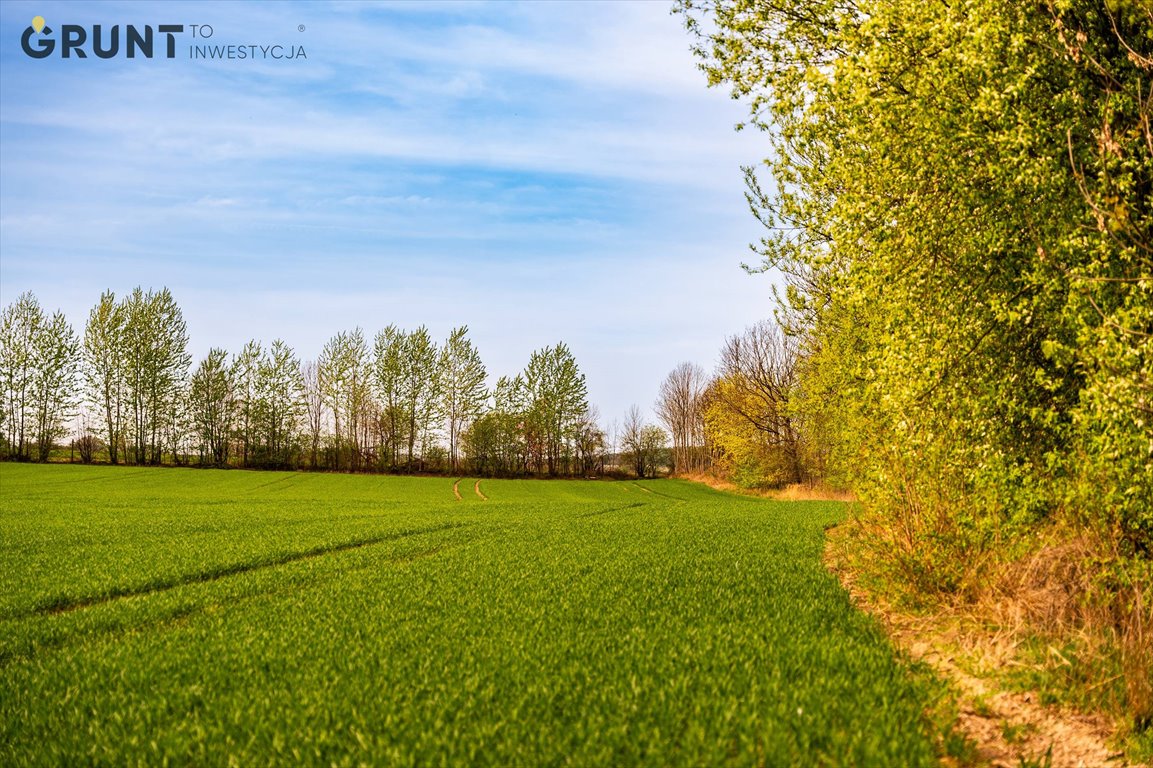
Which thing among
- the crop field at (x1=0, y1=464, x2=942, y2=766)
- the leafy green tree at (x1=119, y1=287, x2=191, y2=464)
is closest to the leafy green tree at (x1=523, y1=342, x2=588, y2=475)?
the leafy green tree at (x1=119, y1=287, x2=191, y2=464)

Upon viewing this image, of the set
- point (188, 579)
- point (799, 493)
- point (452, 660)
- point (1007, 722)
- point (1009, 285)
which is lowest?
point (799, 493)

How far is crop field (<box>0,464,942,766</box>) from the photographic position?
4.87 metres

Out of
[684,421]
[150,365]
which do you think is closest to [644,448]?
[684,421]

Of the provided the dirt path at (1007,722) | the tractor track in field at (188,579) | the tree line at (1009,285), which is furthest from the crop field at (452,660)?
the tree line at (1009,285)

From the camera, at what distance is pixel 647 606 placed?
914cm

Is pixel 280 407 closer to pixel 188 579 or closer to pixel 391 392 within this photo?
pixel 391 392

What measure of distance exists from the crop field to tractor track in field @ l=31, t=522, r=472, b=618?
0.20ft

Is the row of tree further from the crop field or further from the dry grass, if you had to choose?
the crop field

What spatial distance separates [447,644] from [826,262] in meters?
9.03

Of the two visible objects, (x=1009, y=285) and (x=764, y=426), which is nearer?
(x=1009, y=285)

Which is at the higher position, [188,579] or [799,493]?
[188,579]

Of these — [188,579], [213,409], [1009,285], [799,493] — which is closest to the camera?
[1009,285]

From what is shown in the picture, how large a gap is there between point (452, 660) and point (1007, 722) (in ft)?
17.6

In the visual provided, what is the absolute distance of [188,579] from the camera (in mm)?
13023
